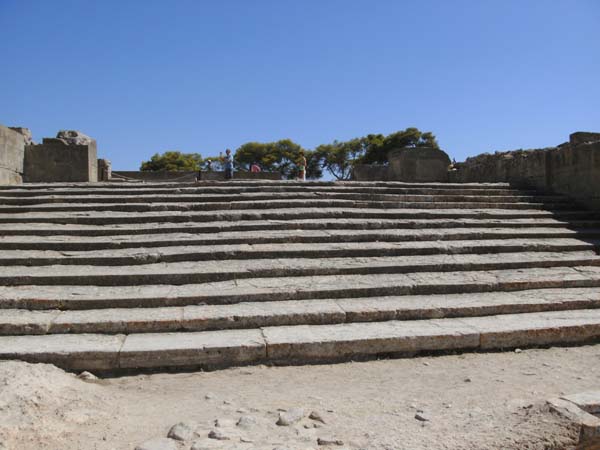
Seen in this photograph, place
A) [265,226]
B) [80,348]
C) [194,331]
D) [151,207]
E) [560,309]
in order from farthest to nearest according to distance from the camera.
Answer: [151,207] < [265,226] < [560,309] < [194,331] < [80,348]

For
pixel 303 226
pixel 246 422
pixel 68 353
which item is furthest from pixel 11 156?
pixel 246 422

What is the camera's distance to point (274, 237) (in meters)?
5.91

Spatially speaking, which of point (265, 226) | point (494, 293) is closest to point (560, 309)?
point (494, 293)

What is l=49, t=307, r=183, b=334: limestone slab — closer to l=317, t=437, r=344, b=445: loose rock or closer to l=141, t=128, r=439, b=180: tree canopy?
l=317, t=437, r=344, b=445: loose rock

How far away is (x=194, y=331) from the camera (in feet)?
13.3

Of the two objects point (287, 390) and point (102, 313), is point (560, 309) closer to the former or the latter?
point (287, 390)

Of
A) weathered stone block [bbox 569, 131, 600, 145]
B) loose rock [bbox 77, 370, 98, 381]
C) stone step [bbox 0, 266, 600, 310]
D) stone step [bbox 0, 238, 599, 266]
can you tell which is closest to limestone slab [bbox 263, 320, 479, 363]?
stone step [bbox 0, 266, 600, 310]

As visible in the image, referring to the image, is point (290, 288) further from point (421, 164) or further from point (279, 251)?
point (421, 164)

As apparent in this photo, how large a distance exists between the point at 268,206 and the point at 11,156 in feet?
16.3

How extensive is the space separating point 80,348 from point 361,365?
2.21 m

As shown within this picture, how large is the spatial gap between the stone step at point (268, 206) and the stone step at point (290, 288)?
2.17 meters

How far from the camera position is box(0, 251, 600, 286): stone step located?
15.7 ft

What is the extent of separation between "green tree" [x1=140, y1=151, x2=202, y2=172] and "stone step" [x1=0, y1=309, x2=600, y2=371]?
33558 mm

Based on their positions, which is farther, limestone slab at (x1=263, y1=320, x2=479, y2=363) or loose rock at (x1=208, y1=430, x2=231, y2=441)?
limestone slab at (x1=263, y1=320, x2=479, y2=363)
